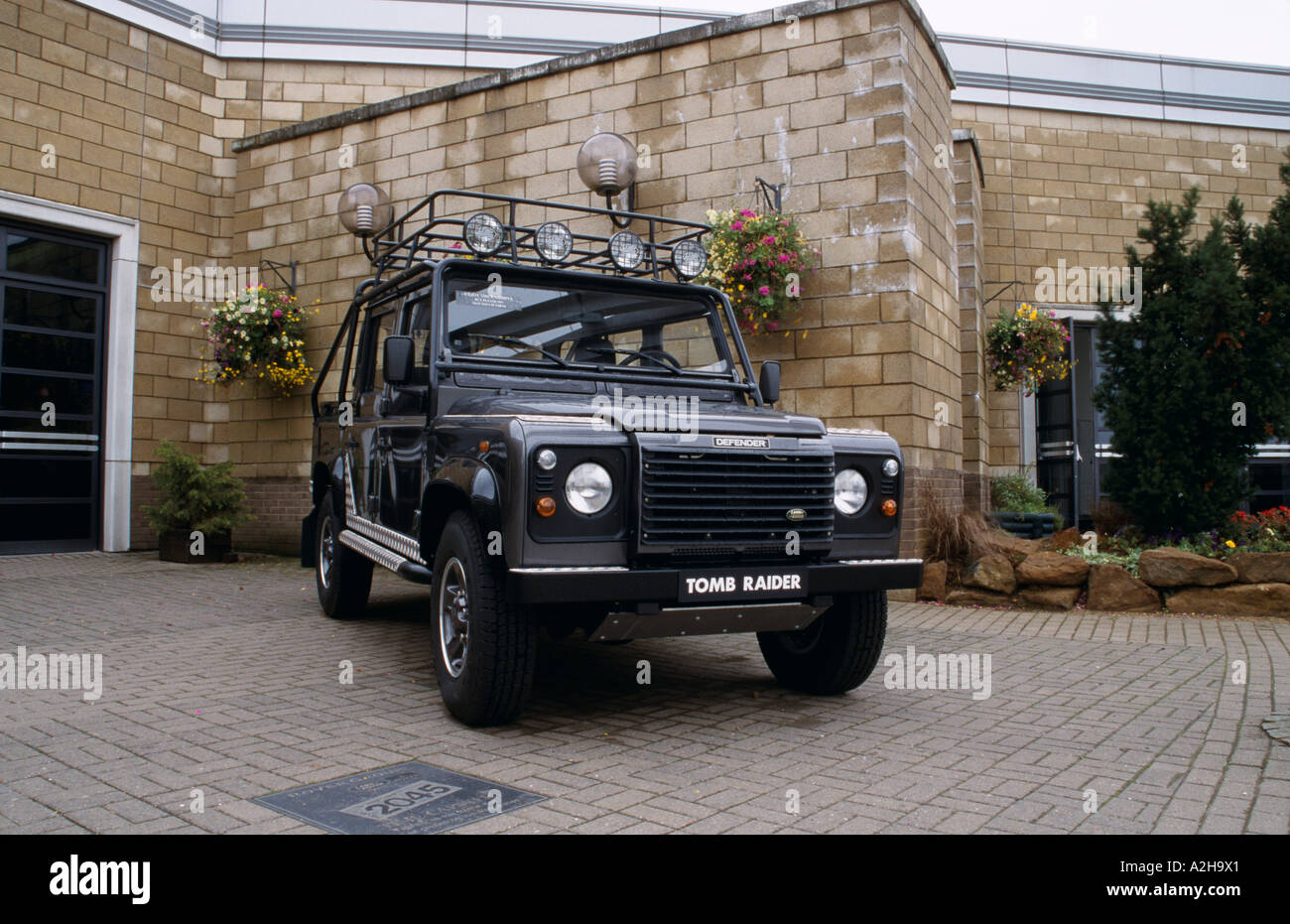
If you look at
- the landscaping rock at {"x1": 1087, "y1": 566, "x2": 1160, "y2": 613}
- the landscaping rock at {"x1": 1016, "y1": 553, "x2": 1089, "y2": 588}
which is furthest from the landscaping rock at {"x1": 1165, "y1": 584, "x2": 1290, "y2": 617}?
the landscaping rock at {"x1": 1016, "y1": 553, "x2": 1089, "y2": 588}

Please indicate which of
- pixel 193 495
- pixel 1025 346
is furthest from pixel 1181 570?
pixel 193 495

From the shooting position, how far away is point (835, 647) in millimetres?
5023

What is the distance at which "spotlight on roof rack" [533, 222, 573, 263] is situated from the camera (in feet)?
18.7

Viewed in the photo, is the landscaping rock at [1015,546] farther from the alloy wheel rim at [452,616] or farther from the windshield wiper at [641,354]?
the alloy wheel rim at [452,616]

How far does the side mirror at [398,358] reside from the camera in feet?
16.4

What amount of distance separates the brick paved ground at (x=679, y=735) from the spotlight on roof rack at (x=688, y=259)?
2.41 metres

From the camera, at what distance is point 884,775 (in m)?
3.80

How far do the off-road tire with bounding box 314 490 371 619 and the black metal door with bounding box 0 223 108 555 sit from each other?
18.8 feet

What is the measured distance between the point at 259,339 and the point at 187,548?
Result: 8.50ft

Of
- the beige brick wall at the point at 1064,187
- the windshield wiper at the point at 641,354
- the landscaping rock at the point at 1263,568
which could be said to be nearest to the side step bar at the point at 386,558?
the windshield wiper at the point at 641,354

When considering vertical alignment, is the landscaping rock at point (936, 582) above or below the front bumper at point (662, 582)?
below
